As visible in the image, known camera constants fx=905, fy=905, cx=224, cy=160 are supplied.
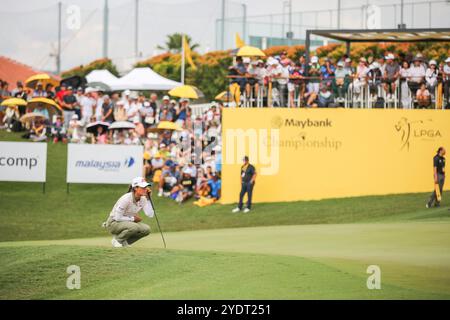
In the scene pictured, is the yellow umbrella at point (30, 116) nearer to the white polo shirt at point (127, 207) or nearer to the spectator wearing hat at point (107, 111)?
the spectator wearing hat at point (107, 111)

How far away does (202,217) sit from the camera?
101 feet

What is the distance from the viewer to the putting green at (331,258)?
1295cm

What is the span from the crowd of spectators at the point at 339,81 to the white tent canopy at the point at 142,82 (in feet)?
35.2

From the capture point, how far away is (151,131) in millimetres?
36062

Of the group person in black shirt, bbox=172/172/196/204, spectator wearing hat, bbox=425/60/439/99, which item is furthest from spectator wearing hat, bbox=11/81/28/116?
spectator wearing hat, bbox=425/60/439/99

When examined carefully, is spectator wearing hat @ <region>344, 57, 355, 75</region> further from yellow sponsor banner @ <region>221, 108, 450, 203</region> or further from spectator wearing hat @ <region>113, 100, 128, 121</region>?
spectator wearing hat @ <region>113, 100, 128, 121</region>

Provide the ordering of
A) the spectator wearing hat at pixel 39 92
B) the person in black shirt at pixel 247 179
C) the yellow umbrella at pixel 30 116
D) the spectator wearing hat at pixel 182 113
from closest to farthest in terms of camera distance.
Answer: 1. the person in black shirt at pixel 247 179
2. the spectator wearing hat at pixel 182 113
3. the yellow umbrella at pixel 30 116
4. the spectator wearing hat at pixel 39 92

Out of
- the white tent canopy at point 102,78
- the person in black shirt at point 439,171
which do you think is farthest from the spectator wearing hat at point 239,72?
the white tent canopy at point 102,78

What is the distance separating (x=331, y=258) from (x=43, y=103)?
24440 millimetres

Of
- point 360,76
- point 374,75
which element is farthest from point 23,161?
point 374,75

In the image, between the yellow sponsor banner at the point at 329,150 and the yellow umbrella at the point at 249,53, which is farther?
the yellow umbrella at the point at 249,53

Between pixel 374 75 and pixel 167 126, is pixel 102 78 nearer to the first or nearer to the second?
pixel 167 126

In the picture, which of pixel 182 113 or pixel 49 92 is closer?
pixel 182 113
